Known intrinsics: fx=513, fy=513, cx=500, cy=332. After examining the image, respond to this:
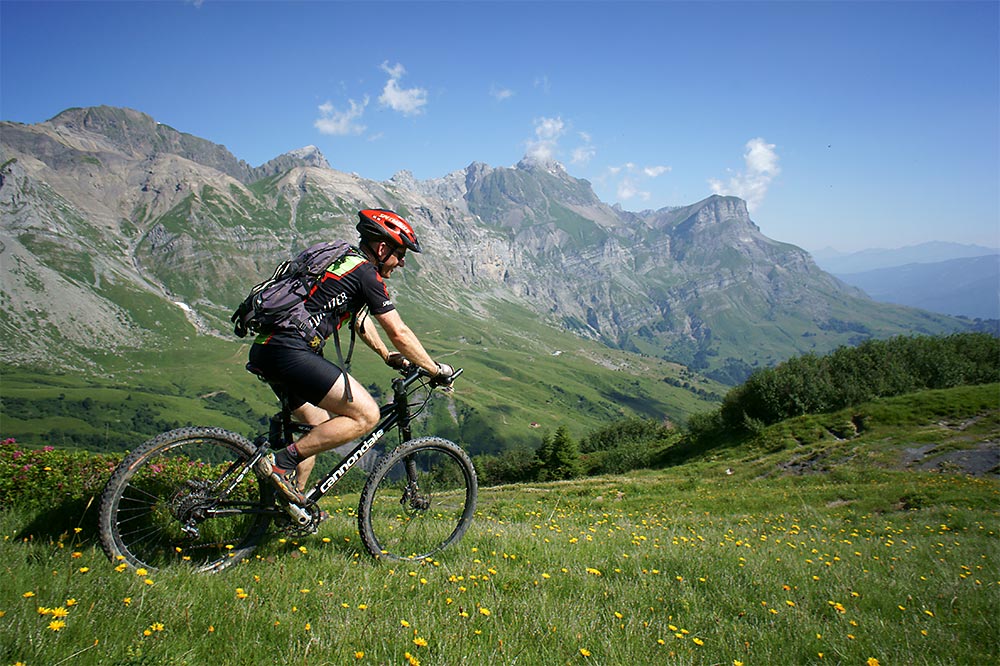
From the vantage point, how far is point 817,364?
181ft

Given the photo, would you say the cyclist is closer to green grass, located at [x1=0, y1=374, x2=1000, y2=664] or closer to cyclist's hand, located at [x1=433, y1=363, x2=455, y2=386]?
cyclist's hand, located at [x1=433, y1=363, x2=455, y2=386]

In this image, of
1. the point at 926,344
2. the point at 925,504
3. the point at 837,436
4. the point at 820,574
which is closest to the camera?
the point at 820,574

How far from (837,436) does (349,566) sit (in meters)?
46.8

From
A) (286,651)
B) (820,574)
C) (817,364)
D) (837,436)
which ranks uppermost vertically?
(286,651)

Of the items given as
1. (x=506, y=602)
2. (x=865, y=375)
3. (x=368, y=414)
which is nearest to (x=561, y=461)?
(x=865, y=375)

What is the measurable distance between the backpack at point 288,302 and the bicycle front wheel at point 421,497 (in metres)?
2.03

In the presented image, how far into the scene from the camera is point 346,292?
5809 mm

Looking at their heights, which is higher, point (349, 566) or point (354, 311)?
point (354, 311)

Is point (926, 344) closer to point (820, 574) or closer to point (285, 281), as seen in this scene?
point (820, 574)

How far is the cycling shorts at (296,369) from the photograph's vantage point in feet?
18.2

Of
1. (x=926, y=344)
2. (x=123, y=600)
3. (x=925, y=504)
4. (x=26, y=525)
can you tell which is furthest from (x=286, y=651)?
(x=926, y=344)

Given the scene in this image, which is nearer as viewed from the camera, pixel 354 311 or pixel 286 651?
pixel 286 651

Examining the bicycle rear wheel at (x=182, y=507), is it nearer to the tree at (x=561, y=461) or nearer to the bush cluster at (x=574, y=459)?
the bush cluster at (x=574, y=459)

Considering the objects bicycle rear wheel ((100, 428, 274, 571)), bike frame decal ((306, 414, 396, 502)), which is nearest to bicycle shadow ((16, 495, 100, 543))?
bicycle rear wheel ((100, 428, 274, 571))
